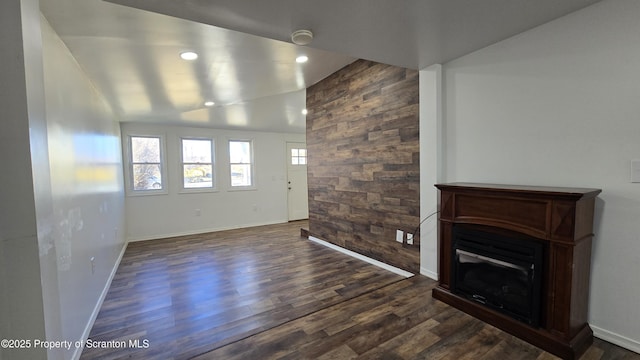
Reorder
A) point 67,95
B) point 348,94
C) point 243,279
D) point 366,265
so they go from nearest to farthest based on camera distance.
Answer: point 67,95
point 243,279
point 366,265
point 348,94

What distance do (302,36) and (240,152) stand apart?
4930 millimetres

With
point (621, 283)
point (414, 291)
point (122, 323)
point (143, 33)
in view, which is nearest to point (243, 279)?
point (122, 323)

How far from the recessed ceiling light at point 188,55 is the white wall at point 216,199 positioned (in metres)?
3.85

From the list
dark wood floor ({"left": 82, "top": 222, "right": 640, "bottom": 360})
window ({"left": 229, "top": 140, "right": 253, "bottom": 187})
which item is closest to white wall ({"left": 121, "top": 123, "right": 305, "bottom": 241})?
window ({"left": 229, "top": 140, "right": 253, "bottom": 187})

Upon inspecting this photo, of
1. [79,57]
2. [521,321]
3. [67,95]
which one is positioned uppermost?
[79,57]

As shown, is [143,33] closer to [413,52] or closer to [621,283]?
[413,52]

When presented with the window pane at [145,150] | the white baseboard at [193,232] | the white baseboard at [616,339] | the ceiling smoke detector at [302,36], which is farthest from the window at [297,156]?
the white baseboard at [616,339]

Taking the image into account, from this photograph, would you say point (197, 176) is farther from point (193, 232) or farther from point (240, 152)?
point (193, 232)

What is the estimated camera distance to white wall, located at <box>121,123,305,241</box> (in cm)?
539

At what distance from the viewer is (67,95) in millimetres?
1980

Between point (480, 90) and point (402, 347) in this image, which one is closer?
point (402, 347)

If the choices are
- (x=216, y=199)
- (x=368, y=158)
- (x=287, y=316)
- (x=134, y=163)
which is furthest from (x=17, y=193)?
(x=216, y=199)

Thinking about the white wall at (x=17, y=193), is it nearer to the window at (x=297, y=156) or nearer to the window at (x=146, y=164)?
the window at (x=146, y=164)

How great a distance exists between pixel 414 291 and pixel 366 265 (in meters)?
0.94
